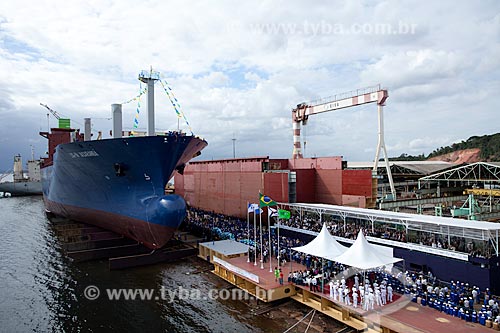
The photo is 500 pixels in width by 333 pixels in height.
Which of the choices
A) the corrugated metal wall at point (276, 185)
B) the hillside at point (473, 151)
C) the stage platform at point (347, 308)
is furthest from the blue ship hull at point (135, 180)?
the hillside at point (473, 151)

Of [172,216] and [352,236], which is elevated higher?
[172,216]

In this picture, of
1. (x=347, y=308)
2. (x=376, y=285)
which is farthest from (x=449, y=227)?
(x=347, y=308)

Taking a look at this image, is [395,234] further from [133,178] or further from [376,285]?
[133,178]

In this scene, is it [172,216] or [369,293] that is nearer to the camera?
[369,293]

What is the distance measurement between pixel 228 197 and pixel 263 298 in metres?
17.9

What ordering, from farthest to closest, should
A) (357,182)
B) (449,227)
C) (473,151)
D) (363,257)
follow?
(473,151) < (357,182) < (449,227) < (363,257)

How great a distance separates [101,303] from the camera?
13.6 m

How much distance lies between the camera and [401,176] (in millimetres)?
40000

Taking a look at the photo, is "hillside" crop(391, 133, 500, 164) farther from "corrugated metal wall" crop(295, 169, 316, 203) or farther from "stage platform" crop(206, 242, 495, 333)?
"stage platform" crop(206, 242, 495, 333)

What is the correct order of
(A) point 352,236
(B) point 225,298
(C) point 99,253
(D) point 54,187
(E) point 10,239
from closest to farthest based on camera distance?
(B) point 225,298, (A) point 352,236, (C) point 99,253, (E) point 10,239, (D) point 54,187

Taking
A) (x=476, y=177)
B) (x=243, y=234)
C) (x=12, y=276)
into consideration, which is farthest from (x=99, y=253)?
(x=476, y=177)

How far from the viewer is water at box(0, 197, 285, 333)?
38.4 ft

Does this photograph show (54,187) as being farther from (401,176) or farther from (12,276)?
(401,176)

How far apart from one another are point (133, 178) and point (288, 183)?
11435 mm
